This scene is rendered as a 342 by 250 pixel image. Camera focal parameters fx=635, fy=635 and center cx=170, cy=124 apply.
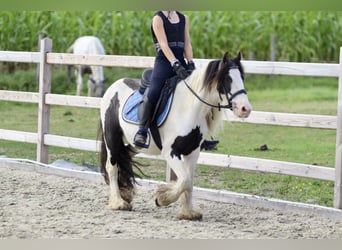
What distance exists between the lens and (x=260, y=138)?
1009cm

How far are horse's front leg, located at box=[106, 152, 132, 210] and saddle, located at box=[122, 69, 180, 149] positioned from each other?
0.52 metres

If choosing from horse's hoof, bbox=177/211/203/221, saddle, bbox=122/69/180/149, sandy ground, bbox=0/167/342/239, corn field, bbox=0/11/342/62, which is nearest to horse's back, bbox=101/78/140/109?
saddle, bbox=122/69/180/149

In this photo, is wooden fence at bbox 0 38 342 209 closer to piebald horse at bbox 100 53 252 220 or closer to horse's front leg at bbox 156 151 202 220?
piebald horse at bbox 100 53 252 220

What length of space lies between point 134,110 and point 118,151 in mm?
489

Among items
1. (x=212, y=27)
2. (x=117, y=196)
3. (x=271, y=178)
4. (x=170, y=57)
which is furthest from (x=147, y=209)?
(x=212, y=27)

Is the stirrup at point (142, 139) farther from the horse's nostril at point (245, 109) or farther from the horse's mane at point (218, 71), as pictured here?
the horse's nostril at point (245, 109)

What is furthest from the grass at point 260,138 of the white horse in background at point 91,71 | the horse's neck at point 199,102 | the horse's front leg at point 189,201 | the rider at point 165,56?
the white horse in background at point 91,71

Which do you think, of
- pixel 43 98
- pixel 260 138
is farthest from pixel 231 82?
pixel 260 138

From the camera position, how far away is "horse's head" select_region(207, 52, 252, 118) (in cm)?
421

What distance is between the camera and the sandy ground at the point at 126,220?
4.09 m

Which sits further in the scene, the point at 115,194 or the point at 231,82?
the point at 115,194

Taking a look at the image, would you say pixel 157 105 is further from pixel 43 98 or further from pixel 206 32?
pixel 206 32

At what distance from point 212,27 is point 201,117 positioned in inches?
592

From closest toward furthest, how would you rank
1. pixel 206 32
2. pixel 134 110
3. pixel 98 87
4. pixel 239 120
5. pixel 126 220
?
pixel 126 220
pixel 134 110
pixel 239 120
pixel 98 87
pixel 206 32
